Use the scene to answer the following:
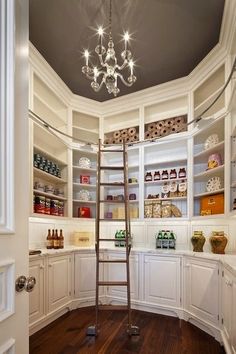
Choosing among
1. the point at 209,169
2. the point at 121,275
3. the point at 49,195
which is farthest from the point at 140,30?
the point at 121,275

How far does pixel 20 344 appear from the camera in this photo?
2.69 feet

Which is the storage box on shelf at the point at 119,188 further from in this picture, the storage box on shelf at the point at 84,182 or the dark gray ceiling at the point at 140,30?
the dark gray ceiling at the point at 140,30

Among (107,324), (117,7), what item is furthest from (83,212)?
(117,7)

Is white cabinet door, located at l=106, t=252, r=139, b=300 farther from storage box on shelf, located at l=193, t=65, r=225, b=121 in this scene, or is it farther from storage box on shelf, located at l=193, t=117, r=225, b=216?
storage box on shelf, located at l=193, t=65, r=225, b=121

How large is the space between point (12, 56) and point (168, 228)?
126 inches

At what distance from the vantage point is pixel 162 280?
3145mm

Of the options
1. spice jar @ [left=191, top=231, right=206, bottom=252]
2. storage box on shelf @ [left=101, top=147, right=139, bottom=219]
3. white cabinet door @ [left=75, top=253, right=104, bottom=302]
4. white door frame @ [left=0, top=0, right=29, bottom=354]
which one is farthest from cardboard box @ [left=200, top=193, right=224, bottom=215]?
white door frame @ [left=0, top=0, right=29, bottom=354]

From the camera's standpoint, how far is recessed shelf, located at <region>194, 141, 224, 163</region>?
Result: 2.98 meters

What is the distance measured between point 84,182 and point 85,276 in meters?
1.47

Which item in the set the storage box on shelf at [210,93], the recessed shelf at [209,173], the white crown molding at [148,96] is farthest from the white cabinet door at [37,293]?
the storage box on shelf at [210,93]

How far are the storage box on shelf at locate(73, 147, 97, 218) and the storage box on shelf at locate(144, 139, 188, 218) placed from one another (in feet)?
3.07

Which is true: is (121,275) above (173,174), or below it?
below

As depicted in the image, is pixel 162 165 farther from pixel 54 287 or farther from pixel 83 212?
pixel 54 287

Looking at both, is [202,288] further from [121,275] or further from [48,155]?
[48,155]
